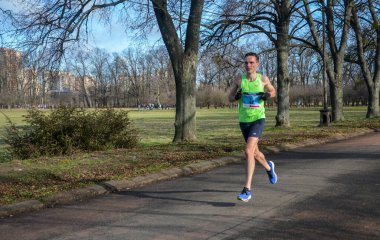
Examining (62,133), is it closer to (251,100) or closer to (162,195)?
(162,195)

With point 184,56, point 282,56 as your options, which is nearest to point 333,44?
point 282,56

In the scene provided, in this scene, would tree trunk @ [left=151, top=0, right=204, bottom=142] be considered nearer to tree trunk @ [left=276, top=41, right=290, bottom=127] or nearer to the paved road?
the paved road

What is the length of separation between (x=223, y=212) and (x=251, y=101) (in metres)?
A: 1.66

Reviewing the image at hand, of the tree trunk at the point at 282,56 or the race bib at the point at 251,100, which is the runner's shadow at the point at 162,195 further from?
the tree trunk at the point at 282,56

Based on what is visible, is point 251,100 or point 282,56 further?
point 282,56

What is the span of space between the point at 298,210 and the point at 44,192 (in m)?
3.86

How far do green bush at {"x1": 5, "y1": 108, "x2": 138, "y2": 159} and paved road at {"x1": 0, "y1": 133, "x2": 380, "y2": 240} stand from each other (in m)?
5.39

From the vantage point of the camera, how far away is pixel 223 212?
5.42 meters

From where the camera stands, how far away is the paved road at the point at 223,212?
4.62 meters

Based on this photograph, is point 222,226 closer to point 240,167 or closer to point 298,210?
point 298,210

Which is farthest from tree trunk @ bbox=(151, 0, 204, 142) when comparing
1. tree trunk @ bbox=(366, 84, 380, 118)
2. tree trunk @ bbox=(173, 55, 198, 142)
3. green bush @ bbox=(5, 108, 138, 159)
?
tree trunk @ bbox=(366, 84, 380, 118)

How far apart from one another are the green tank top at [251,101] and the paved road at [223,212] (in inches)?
48.0

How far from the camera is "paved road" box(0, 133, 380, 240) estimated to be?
4621mm

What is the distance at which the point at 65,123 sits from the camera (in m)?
12.0
